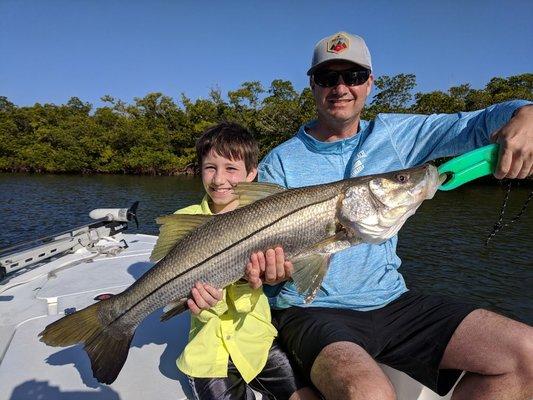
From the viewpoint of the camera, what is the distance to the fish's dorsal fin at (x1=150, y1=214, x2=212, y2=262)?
2.71m

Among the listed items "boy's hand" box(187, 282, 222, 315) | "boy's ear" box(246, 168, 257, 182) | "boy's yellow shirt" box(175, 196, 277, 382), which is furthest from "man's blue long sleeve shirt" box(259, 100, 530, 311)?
"boy's hand" box(187, 282, 222, 315)

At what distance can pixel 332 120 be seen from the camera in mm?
3516

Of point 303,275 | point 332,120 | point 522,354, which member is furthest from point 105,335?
point 522,354

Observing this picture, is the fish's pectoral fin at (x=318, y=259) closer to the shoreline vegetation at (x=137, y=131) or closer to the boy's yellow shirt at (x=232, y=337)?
the boy's yellow shirt at (x=232, y=337)

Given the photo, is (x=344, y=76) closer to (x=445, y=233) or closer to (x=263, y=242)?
(x=263, y=242)

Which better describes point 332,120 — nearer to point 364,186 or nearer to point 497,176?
point 364,186

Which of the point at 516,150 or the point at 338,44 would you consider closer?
the point at 516,150

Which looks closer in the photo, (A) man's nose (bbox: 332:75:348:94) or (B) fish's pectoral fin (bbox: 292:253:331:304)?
(B) fish's pectoral fin (bbox: 292:253:331:304)

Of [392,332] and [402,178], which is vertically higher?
[402,178]

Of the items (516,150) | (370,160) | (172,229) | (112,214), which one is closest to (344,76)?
(370,160)

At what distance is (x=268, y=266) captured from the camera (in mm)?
2559

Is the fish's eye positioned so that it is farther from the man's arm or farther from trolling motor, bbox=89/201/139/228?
trolling motor, bbox=89/201/139/228

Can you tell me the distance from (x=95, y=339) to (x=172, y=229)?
897 millimetres

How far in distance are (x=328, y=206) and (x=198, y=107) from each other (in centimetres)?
6198
